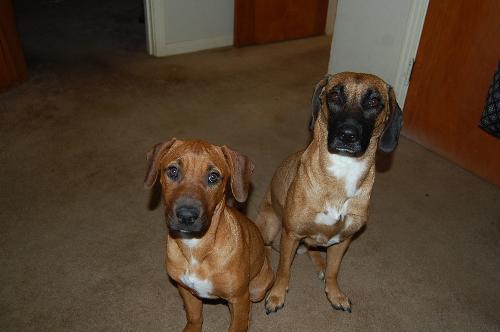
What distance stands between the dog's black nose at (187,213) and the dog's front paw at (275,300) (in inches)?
45.6

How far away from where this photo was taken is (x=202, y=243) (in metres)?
2.26

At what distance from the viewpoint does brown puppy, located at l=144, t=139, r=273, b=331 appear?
210cm

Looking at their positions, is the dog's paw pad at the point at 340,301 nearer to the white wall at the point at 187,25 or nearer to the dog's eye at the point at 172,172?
the dog's eye at the point at 172,172

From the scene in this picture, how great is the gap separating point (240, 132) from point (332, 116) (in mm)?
2452

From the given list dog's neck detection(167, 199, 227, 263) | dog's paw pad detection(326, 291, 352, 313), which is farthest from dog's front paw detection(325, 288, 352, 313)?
dog's neck detection(167, 199, 227, 263)

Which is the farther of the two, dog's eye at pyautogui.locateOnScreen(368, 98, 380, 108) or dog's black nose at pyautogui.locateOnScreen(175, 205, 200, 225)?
dog's eye at pyautogui.locateOnScreen(368, 98, 380, 108)

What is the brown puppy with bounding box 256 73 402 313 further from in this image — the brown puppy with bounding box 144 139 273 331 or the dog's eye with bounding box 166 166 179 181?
the dog's eye with bounding box 166 166 179 181

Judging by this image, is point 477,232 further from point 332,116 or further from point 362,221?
point 332,116

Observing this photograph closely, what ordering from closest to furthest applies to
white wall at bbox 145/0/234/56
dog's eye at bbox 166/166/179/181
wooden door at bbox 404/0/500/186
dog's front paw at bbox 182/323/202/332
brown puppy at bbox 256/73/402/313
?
1. dog's eye at bbox 166/166/179/181
2. brown puppy at bbox 256/73/402/313
3. dog's front paw at bbox 182/323/202/332
4. wooden door at bbox 404/0/500/186
5. white wall at bbox 145/0/234/56

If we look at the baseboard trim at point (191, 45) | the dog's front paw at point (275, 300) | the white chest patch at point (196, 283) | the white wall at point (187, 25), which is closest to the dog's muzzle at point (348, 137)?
the white chest patch at point (196, 283)

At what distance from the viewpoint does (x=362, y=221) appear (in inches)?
103

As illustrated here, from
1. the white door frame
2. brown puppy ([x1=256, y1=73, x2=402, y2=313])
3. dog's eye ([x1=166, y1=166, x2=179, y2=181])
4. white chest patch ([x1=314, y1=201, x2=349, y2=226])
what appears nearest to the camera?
dog's eye ([x1=166, y1=166, x2=179, y2=181])

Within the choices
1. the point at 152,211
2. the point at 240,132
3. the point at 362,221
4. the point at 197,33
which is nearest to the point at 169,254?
the point at 362,221

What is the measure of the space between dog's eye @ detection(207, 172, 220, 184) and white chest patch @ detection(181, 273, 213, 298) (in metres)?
0.50
